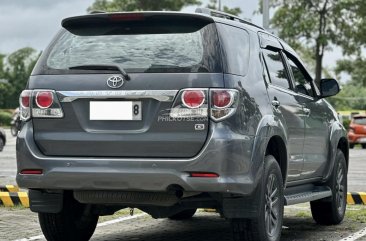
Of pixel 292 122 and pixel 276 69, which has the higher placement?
pixel 276 69

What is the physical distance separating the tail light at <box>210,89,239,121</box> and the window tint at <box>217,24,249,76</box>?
201mm

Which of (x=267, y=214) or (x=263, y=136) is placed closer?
(x=263, y=136)

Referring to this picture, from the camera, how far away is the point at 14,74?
112 meters

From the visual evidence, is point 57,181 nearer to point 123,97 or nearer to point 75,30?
point 123,97

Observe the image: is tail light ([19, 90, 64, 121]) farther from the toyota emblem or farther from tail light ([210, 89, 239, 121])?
tail light ([210, 89, 239, 121])

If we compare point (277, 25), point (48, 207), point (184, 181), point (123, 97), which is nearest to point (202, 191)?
point (184, 181)

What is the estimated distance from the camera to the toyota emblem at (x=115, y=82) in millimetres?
5695

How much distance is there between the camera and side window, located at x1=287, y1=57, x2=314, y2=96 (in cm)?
757

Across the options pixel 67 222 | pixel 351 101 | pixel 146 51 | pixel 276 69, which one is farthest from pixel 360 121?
pixel 351 101

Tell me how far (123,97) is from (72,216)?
4.65ft

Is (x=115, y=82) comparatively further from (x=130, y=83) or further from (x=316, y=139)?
(x=316, y=139)

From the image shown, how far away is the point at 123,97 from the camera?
5660 mm

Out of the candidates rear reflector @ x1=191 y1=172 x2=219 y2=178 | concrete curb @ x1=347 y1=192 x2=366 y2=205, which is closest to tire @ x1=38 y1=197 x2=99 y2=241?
rear reflector @ x1=191 y1=172 x2=219 y2=178

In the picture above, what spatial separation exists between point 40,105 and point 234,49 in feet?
4.86
